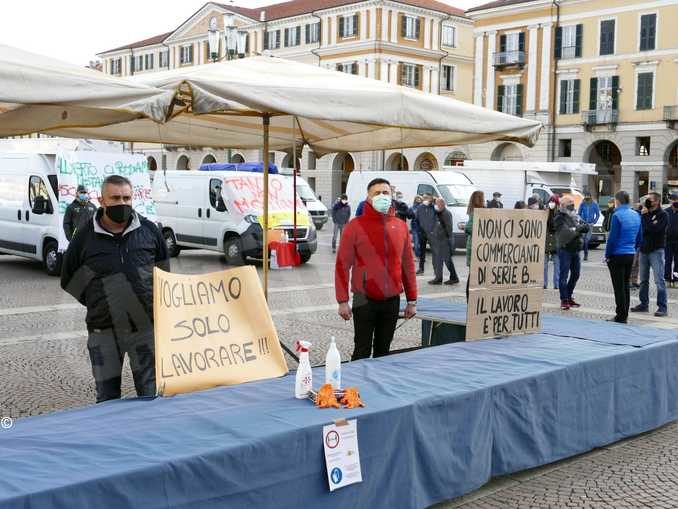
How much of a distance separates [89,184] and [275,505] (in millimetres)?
13593

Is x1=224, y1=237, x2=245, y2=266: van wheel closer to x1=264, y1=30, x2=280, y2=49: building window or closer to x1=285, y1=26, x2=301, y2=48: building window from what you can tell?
x1=285, y1=26, x2=301, y2=48: building window

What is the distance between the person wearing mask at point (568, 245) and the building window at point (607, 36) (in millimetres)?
37100

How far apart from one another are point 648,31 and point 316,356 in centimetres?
4220

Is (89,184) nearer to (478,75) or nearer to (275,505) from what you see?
(275,505)

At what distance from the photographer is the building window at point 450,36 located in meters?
63.6

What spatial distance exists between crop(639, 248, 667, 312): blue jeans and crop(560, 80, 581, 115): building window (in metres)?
37.4

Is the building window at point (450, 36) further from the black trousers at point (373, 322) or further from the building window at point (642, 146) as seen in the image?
the black trousers at point (373, 322)

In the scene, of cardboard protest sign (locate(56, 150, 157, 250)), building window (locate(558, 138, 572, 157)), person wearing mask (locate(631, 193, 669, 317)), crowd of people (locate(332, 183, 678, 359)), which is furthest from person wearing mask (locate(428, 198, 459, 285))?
building window (locate(558, 138, 572, 157))

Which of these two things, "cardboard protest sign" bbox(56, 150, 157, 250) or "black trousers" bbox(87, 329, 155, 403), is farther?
"cardboard protest sign" bbox(56, 150, 157, 250)

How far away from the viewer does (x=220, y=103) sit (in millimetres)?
5113

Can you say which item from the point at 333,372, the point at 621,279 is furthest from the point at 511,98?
the point at 333,372

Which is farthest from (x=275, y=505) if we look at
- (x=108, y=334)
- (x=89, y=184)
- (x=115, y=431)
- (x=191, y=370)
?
(x=89, y=184)

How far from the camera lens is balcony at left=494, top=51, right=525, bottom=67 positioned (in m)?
49.5

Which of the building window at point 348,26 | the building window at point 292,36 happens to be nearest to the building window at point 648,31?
the building window at point 348,26
